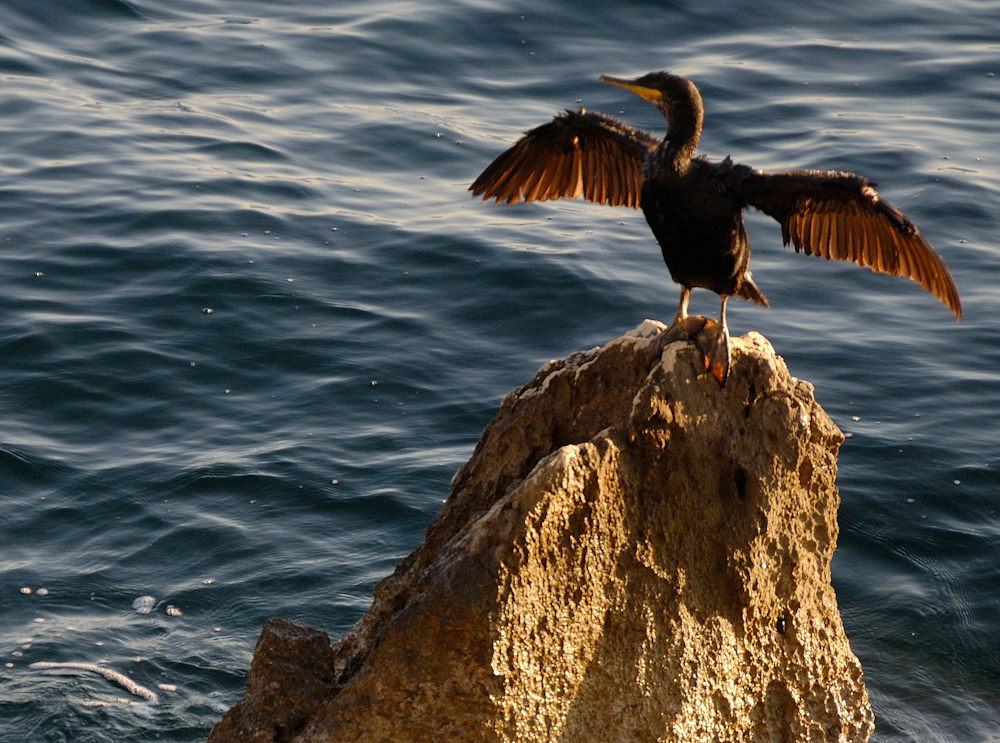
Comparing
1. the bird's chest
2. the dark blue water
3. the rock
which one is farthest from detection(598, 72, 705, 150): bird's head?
the dark blue water

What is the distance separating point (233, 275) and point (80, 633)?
3.96 metres

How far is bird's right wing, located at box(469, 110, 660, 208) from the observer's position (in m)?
5.83

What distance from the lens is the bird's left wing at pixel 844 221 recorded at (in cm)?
482

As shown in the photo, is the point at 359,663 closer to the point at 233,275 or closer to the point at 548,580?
the point at 548,580

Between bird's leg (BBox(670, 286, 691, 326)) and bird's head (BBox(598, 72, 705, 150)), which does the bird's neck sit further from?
bird's leg (BBox(670, 286, 691, 326))

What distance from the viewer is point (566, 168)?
6.02 meters

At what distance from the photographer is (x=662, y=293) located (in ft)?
34.1

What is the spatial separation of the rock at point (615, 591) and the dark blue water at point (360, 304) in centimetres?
172

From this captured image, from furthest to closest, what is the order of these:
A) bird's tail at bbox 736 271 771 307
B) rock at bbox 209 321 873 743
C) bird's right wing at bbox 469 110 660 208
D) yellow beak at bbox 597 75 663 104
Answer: bird's right wing at bbox 469 110 660 208 < bird's tail at bbox 736 271 771 307 < yellow beak at bbox 597 75 663 104 < rock at bbox 209 321 873 743

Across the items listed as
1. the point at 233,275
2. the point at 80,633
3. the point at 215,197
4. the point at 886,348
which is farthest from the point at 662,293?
the point at 80,633

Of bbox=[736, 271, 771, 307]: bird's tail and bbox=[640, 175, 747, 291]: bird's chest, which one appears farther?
bbox=[736, 271, 771, 307]: bird's tail

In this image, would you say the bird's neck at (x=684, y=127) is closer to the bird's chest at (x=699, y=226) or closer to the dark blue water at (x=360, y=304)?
the bird's chest at (x=699, y=226)

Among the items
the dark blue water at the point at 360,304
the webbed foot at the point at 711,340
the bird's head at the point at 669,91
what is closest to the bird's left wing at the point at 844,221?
the bird's head at the point at 669,91

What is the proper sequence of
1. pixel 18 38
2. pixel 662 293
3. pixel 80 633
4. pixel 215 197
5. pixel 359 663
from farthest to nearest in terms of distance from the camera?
pixel 18 38
pixel 215 197
pixel 662 293
pixel 80 633
pixel 359 663
